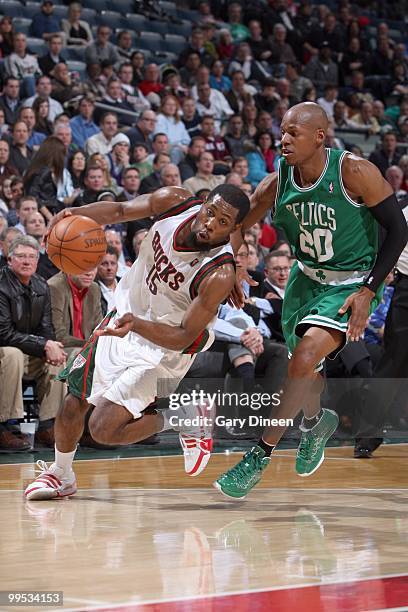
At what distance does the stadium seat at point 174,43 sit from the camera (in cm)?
1454

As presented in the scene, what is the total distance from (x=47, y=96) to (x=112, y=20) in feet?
11.5

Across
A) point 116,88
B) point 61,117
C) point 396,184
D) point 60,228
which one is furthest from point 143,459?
point 396,184

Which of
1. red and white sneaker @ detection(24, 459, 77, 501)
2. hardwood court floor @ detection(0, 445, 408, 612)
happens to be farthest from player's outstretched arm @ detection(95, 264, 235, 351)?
red and white sneaker @ detection(24, 459, 77, 501)

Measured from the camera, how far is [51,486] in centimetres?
527

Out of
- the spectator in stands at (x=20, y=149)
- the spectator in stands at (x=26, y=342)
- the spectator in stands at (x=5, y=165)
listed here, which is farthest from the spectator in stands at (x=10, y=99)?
the spectator in stands at (x=26, y=342)

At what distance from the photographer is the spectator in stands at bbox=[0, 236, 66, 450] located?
23.7 ft

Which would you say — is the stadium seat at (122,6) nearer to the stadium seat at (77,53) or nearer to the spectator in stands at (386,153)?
the stadium seat at (77,53)

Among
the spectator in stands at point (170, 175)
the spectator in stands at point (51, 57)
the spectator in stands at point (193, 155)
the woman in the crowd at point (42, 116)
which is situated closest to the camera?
the spectator in stands at point (170, 175)

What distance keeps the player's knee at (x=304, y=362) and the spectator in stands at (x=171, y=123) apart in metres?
7.41

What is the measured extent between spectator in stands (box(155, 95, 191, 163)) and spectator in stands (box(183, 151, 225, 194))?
1.03 m

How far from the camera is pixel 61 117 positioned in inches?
423

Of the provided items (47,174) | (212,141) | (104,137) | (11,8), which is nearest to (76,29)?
(11,8)

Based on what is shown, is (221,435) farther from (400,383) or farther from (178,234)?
(178,234)

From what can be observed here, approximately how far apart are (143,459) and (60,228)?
89.9 inches
